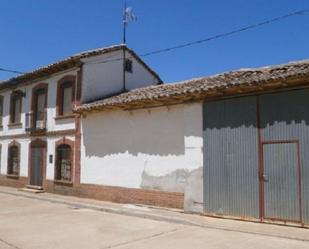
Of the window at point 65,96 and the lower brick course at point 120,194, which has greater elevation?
the window at point 65,96

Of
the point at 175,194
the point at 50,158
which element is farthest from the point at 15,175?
the point at 175,194

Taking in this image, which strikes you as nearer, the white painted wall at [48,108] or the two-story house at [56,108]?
the two-story house at [56,108]

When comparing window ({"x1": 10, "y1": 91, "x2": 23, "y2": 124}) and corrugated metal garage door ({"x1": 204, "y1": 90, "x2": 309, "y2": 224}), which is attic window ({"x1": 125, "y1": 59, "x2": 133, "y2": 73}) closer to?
window ({"x1": 10, "y1": 91, "x2": 23, "y2": 124})

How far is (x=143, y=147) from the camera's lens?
540 inches

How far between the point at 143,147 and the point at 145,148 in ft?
0.36

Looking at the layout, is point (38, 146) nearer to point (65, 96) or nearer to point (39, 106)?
point (39, 106)

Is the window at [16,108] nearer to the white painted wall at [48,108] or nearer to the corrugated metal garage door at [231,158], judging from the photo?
the white painted wall at [48,108]

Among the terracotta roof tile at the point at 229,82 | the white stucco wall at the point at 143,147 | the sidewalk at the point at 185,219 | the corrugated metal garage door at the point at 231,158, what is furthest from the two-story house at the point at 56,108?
the corrugated metal garage door at the point at 231,158

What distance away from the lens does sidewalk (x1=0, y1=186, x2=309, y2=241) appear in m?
8.91

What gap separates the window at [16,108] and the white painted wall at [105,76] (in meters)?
6.11

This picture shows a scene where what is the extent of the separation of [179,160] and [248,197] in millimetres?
2736

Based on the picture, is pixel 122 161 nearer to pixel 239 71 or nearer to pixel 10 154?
pixel 239 71

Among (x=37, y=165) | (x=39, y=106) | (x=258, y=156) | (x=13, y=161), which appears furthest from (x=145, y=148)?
(x=13, y=161)

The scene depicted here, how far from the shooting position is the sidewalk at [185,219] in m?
8.91
